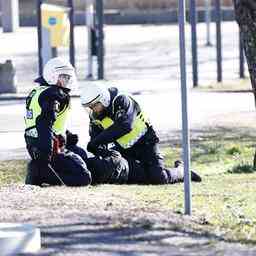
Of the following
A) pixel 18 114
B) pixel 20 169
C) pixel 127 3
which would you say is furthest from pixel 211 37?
pixel 20 169

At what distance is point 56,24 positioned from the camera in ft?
75.8

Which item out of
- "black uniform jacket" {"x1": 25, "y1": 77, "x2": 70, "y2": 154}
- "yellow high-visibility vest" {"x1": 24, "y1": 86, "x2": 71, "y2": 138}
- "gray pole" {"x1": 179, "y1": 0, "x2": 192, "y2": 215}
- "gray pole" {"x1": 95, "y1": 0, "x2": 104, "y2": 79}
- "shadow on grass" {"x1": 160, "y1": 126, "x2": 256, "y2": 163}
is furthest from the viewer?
"gray pole" {"x1": 95, "y1": 0, "x2": 104, "y2": 79}

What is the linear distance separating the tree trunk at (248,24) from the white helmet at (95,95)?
1789 millimetres

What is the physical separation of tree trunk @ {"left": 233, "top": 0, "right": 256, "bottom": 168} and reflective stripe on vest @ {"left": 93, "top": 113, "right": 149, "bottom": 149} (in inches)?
56.0

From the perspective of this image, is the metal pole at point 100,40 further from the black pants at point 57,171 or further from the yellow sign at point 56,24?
the black pants at point 57,171

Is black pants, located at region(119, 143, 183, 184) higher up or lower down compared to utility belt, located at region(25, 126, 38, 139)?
lower down

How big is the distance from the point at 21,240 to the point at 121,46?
3176cm

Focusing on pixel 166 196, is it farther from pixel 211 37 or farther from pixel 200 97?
pixel 211 37

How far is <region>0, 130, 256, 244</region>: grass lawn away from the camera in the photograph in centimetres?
727

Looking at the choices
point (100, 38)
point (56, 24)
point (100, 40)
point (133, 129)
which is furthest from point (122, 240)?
point (100, 38)

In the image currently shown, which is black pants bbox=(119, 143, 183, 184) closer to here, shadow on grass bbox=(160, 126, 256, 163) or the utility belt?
the utility belt

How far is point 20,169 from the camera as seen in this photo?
1188cm

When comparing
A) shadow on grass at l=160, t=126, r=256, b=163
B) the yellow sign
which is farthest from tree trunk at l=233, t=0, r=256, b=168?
the yellow sign

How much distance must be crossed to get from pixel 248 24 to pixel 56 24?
12.7 m
